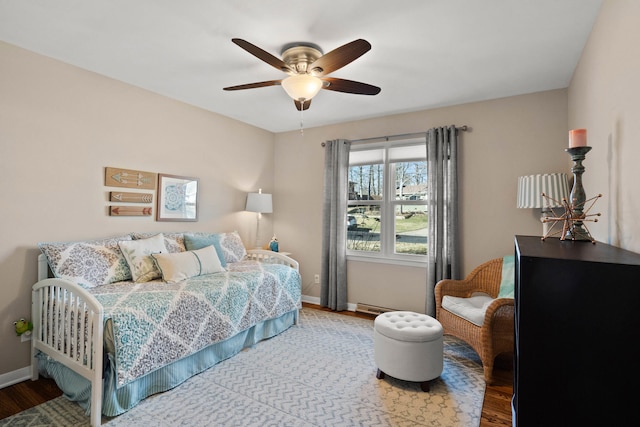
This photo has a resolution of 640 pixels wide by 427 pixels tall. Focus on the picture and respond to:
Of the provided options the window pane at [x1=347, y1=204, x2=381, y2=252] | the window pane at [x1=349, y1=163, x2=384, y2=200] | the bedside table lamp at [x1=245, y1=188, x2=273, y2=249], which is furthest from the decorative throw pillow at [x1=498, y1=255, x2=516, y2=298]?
the bedside table lamp at [x1=245, y1=188, x2=273, y2=249]

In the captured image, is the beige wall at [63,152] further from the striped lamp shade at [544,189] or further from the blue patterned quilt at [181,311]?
the striped lamp shade at [544,189]

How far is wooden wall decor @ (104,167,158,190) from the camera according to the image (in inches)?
114

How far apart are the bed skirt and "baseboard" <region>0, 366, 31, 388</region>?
10cm

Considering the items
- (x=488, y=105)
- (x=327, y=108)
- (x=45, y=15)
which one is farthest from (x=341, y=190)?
(x=45, y=15)

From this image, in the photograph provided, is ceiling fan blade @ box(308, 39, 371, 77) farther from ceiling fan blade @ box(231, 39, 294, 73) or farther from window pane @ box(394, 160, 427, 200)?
window pane @ box(394, 160, 427, 200)

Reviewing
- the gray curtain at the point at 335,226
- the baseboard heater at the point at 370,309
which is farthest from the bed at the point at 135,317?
the baseboard heater at the point at 370,309

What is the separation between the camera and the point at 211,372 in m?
2.51

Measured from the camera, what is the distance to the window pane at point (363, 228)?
4.12 meters

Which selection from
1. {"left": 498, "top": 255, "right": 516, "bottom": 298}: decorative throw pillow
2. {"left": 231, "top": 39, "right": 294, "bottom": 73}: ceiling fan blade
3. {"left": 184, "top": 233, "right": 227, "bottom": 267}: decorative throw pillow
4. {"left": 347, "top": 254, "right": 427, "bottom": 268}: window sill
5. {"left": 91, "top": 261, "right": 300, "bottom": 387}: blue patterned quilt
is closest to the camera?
{"left": 231, "top": 39, "right": 294, "bottom": 73}: ceiling fan blade

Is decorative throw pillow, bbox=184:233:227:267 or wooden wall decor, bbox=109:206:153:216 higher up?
wooden wall decor, bbox=109:206:153:216

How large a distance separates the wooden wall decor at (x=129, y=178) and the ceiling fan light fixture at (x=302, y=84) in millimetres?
1807

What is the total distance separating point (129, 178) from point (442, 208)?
3.23 m

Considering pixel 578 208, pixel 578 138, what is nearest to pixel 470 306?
pixel 578 208

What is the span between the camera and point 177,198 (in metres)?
3.49
